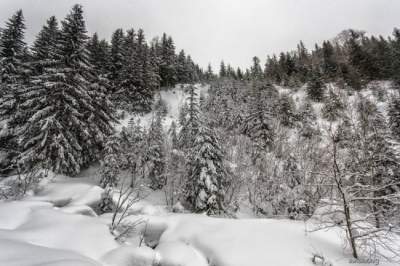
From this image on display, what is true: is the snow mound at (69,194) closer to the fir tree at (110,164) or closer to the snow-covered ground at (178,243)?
the snow-covered ground at (178,243)

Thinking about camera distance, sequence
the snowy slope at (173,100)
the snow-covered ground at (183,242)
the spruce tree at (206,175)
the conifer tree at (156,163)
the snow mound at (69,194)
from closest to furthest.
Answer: the snow-covered ground at (183,242), the snow mound at (69,194), the spruce tree at (206,175), the conifer tree at (156,163), the snowy slope at (173,100)

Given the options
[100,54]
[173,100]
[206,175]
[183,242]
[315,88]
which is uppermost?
[100,54]

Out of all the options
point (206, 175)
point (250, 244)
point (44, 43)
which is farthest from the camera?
point (44, 43)

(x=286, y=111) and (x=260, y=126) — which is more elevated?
(x=286, y=111)

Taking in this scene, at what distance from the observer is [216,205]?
14789 millimetres

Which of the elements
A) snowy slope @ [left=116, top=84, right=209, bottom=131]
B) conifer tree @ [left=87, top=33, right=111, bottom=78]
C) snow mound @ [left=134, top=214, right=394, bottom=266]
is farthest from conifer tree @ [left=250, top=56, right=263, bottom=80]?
snow mound @ [left=134, top=214, right=394, bottom=266]

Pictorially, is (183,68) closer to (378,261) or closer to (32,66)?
(32,66)

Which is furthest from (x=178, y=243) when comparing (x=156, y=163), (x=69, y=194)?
(x=156, y=163)

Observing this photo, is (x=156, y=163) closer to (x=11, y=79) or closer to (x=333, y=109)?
(x=11, y=79)

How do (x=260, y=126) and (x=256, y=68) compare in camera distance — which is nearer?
(x=260, y=126)

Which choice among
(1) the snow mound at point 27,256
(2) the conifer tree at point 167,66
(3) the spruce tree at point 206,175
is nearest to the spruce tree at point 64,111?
(3) the spruce tree at point 206,175

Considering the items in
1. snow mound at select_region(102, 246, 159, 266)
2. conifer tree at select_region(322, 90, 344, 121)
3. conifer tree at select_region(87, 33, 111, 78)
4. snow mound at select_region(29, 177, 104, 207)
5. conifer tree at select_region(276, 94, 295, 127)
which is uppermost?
conifer tree at select_region(87, 33, 111, 78)

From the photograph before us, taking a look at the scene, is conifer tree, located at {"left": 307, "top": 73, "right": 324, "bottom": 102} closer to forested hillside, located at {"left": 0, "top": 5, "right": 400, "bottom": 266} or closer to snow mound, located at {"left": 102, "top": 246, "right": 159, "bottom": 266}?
forested hillside, located at {"left": 0, "top": 5, "right": 400, "bottom": 266}

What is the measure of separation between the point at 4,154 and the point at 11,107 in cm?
422
